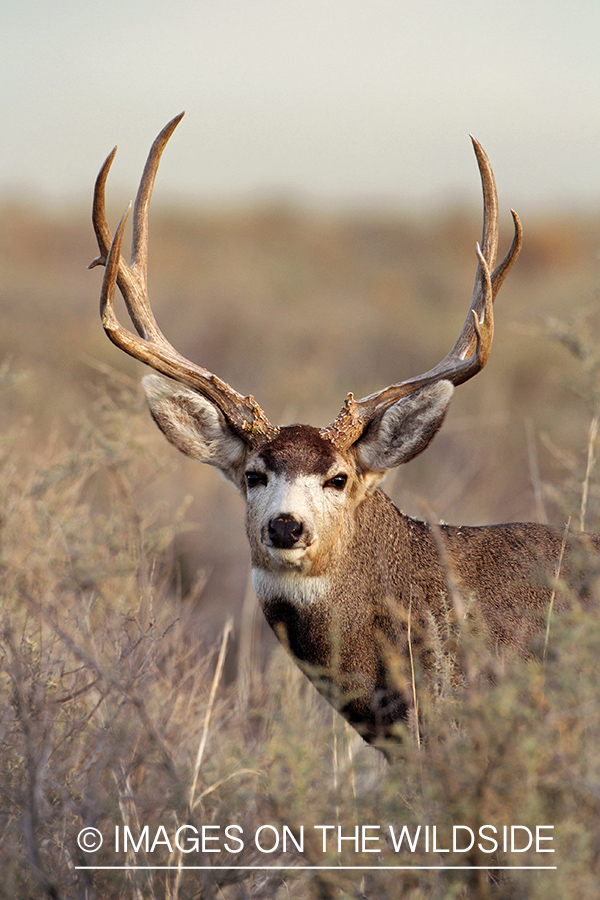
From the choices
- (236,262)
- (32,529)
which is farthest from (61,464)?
(236,262)

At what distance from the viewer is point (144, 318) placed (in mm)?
5449

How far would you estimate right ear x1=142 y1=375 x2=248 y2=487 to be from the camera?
512cm

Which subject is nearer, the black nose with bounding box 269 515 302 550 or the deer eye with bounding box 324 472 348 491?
the black nose with bounding box 269 515 302 550

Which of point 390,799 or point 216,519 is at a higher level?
point 216,519

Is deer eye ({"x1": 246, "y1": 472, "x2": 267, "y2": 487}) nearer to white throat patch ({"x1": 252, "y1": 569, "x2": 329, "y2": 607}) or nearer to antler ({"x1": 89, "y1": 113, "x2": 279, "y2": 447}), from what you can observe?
antler ({"x1": 89, "y1": 113, "x2": 279, "y2": 447})

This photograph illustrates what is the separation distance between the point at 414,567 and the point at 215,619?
485cm

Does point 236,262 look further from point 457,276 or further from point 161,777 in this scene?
point 161,777

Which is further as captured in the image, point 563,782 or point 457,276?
point 457,276

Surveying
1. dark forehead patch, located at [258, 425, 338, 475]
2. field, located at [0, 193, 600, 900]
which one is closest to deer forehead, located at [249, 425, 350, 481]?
dark forehead patch, located at [258, 425, 338, 475]

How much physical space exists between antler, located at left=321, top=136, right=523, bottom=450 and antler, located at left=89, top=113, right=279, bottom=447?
0.38m

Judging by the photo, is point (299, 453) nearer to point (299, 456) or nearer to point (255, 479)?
point (299, 456)

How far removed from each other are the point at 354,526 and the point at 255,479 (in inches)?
21.3

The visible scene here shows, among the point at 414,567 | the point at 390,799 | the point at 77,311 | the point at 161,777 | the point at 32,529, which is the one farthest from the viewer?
the point at 77,311

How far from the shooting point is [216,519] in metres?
11.1
